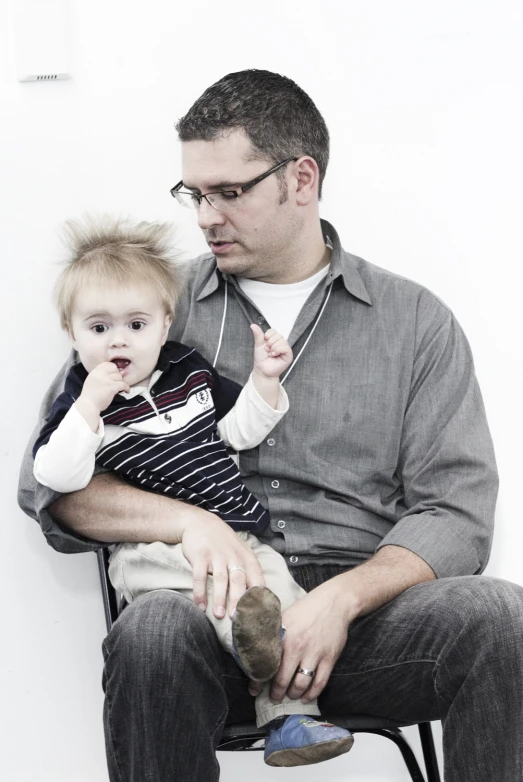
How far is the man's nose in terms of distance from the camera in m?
1.81

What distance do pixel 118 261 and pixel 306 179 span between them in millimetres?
516

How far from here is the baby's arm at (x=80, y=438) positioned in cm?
147

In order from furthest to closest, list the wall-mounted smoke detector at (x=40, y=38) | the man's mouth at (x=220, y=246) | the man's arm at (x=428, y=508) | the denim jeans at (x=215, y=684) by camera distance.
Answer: the wall-mounted smoke detector at (x=40, y=38) → the man's mouth at (x=220, y=246) → the man's arm at (x=428, y=508) → the denim jeans at (x=215, y=684)

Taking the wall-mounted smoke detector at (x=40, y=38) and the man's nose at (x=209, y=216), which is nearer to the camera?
the man's nose at (x=209, y=216)

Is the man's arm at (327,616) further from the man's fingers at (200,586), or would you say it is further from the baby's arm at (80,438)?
the baby's arm at (80,438)

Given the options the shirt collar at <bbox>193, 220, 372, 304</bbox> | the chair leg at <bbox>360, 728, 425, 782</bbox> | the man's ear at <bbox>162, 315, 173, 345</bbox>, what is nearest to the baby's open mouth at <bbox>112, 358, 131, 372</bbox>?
the man's ear at <bbox>162, 315, 173, 345</bbox>

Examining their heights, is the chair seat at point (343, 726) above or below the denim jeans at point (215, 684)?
below

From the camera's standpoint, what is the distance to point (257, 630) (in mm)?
1299

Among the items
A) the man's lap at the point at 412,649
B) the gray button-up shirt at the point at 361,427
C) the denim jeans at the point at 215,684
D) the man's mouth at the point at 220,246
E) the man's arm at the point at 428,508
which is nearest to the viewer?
the denim jeans at the point at 215,684

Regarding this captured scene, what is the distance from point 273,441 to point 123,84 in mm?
883

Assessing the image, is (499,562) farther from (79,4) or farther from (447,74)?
(79,4)

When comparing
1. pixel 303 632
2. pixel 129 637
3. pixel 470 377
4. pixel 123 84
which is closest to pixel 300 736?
pixel 303 632

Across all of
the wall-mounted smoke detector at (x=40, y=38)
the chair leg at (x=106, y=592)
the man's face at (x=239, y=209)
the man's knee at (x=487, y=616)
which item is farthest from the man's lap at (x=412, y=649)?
the wall-mounted smoke detector at (x=40, y=38)

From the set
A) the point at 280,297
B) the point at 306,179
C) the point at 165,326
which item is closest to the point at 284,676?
the point at 165,326
